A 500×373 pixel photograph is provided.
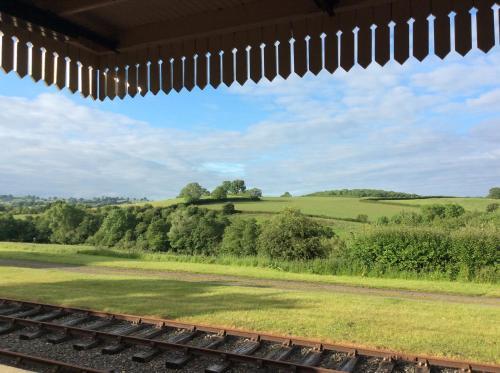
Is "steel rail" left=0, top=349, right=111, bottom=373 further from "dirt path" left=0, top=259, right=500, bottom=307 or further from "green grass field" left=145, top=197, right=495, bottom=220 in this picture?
"green grass field" left=145, top=197, right=495, bottom=220

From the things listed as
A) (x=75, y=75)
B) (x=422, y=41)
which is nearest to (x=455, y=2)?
(x=422, y=41)

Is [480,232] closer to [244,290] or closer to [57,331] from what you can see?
[244,290]

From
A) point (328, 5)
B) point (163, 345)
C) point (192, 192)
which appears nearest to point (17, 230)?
point (192, 192)

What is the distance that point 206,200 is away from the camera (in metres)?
75.5

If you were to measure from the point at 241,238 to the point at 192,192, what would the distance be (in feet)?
123

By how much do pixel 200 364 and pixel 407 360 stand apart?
313cm

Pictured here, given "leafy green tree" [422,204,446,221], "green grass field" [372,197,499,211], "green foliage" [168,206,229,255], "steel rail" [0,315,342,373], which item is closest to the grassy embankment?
"steel rail" [0,315,342,373]

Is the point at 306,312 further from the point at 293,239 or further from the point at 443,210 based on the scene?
the point at 443,210

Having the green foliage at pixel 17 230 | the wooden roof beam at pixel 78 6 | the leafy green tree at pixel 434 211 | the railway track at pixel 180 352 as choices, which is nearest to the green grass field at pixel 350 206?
the leafy green tree at pixel 434 211

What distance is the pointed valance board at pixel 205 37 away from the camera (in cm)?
377

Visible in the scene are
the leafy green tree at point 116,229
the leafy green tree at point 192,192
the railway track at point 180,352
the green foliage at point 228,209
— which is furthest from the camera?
the leafy green tree at point 192,192

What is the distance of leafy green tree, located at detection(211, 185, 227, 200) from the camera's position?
78.1 meters

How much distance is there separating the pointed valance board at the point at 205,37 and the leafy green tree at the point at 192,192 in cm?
7653

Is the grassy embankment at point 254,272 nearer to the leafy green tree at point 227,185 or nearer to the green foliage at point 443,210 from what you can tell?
the green foliage at point 443,210
